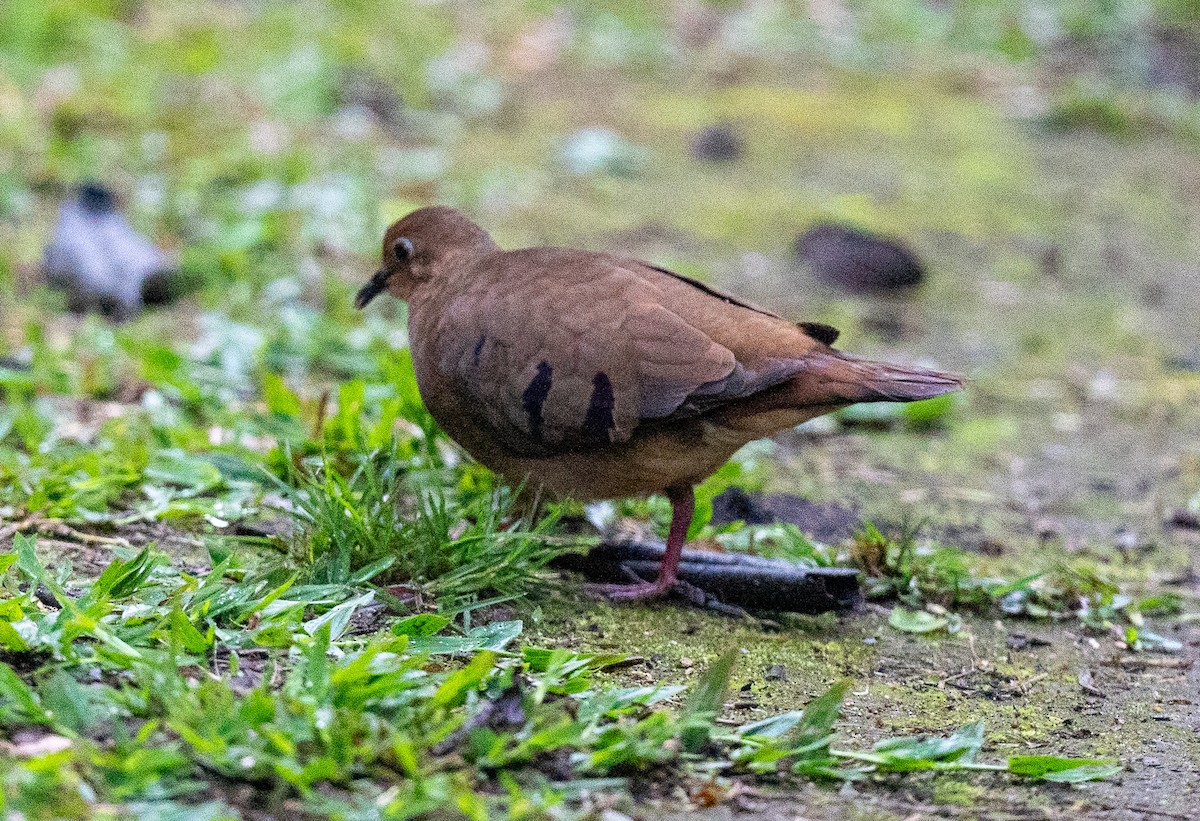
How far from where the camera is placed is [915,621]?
12.8 ft

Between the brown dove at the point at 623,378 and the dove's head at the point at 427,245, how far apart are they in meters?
0.46

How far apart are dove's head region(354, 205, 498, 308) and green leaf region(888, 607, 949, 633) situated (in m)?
1.77

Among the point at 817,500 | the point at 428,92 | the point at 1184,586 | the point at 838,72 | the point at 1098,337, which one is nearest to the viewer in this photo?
the point at 1184,586

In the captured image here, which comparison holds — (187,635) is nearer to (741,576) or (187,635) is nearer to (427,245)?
(741,576)

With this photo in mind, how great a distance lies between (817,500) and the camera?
5023 mm

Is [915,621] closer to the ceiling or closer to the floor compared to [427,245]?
closer to the floor

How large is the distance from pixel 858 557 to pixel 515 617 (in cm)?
122

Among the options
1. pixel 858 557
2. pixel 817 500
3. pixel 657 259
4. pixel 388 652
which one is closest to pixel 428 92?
pixel 657 259

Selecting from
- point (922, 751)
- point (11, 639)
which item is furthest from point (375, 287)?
point (922, 751)

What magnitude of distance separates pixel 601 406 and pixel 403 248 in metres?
1.27

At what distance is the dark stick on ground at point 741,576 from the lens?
379 cm

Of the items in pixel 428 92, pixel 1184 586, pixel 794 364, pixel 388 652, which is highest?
pixel 428 92

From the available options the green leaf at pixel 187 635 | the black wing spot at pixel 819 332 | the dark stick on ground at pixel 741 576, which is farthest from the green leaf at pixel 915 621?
the green leaf at pixel 187 635

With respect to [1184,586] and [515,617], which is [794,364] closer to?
[515,617]
